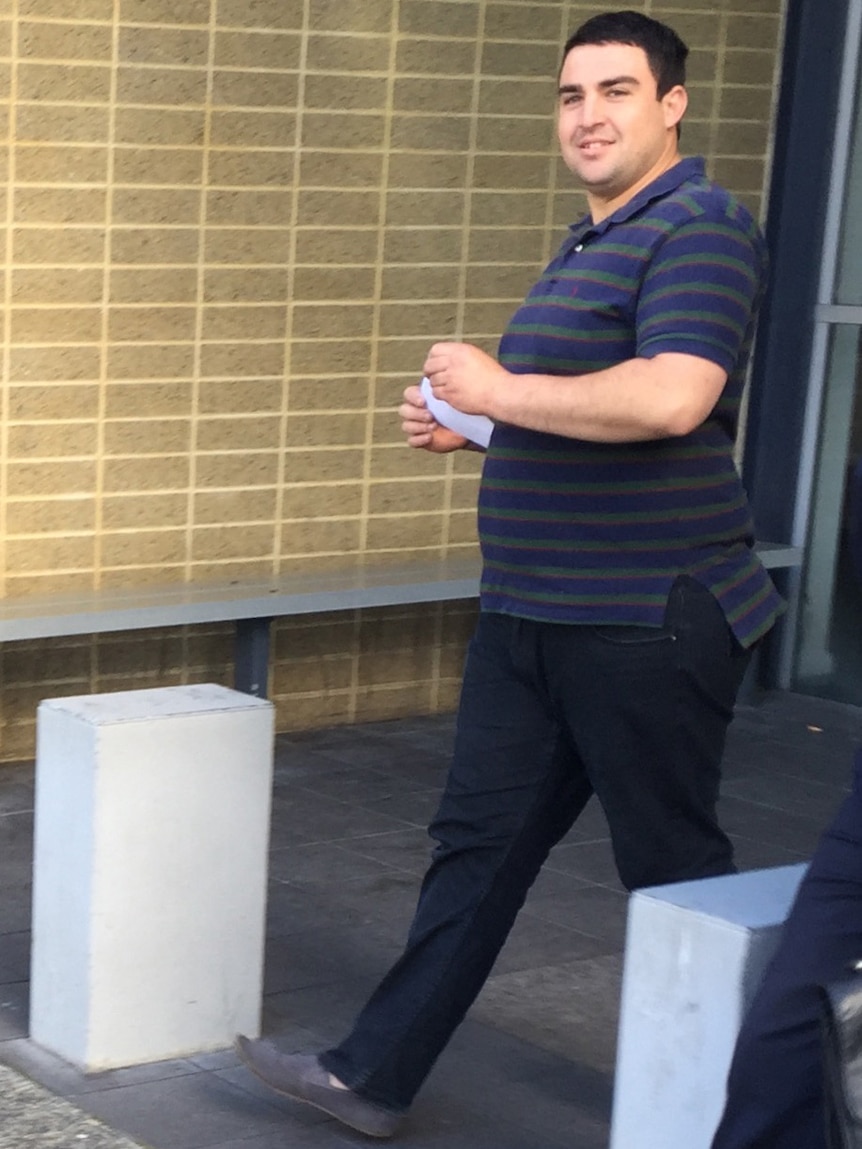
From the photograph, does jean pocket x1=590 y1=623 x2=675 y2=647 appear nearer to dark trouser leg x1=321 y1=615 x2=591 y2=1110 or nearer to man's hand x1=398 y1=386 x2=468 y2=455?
dark trouser leg x1=321 y1=615 x2=591 y2=1110

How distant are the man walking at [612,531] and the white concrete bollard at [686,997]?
457mm

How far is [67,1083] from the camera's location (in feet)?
13.3

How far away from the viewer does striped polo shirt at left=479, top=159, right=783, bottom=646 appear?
344cm

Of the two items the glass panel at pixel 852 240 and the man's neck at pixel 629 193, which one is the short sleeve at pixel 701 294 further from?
the glass panel at pixel 852 240

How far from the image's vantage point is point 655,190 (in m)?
3.52

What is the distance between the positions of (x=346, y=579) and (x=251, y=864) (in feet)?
8.85

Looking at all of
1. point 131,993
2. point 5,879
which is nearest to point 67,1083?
point 131,993

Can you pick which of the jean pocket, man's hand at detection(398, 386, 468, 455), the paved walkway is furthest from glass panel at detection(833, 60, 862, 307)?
the jean pocket

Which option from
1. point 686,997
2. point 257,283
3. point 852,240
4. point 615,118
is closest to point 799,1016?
point 686,997

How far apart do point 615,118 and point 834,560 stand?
458 cm

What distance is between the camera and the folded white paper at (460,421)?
3.75 metres

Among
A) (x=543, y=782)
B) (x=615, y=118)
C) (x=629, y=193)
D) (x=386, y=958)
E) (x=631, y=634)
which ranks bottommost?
(x=386, y=958)

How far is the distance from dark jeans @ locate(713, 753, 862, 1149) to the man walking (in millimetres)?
758

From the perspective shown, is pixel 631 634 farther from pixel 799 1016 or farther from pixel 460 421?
pixel 799 1016
